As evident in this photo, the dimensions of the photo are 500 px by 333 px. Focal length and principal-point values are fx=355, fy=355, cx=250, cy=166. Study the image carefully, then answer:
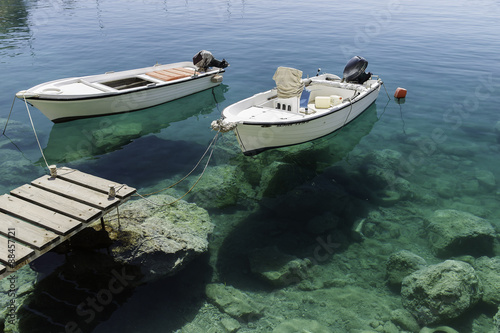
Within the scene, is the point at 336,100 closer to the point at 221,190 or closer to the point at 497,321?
the point at 221,190

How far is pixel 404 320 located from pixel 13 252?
7.46m

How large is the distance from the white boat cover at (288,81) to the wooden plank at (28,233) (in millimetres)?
8406

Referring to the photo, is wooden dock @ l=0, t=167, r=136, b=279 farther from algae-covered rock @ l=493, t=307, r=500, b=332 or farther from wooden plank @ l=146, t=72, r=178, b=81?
wooden plank @ l=146, t=72, r=178, b=81

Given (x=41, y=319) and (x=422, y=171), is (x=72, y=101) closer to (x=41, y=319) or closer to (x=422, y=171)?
(x=41, y=319)

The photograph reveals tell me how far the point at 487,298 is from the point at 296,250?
419 centimetres

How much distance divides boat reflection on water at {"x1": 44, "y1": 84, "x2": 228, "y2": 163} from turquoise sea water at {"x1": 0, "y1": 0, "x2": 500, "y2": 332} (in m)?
0.08

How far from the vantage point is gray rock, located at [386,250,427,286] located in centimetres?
809

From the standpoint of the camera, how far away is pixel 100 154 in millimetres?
13133

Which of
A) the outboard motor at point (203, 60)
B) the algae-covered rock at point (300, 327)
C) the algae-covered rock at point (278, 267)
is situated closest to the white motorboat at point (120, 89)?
the outboard motor at point (203, 60)

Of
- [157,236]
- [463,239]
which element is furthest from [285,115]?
[463,239]

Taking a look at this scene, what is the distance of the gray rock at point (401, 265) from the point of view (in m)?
8.09

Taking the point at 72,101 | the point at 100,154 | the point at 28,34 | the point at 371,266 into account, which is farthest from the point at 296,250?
the point at 28,34

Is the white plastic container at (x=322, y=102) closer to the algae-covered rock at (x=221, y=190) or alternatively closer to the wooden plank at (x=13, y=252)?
the algae-covered rock at (x=221, y=190)

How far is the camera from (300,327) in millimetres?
7055
